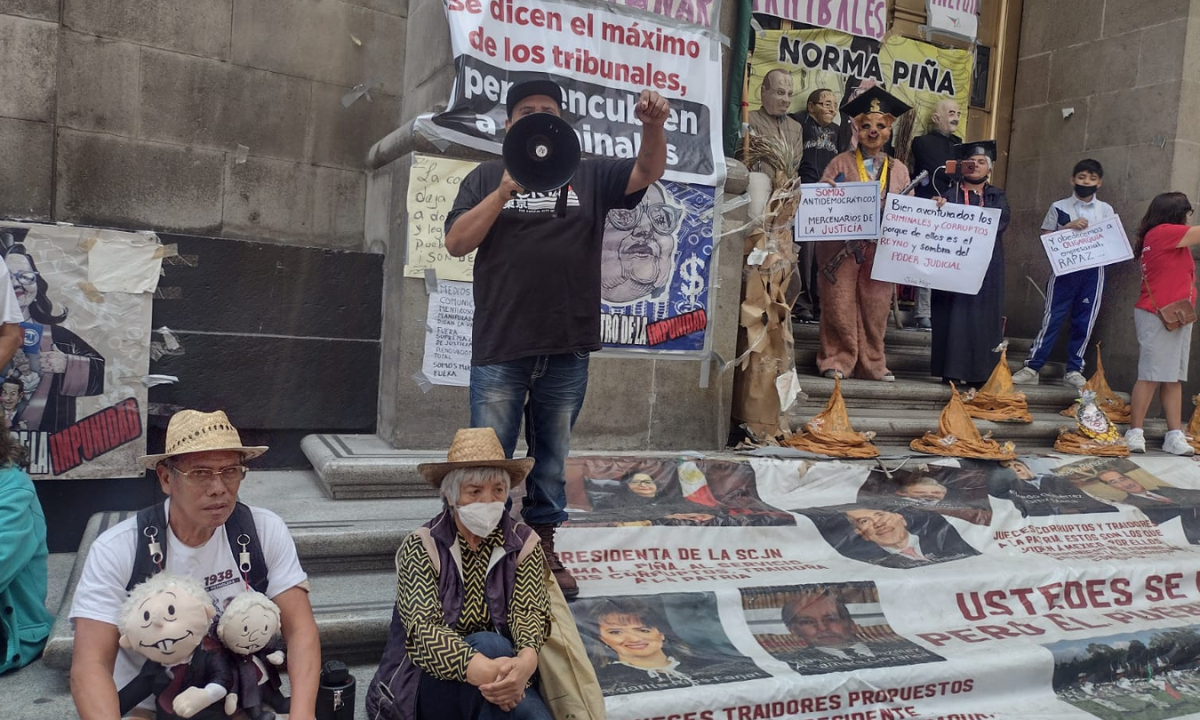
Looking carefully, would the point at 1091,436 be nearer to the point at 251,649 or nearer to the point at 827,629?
the point at 827,629

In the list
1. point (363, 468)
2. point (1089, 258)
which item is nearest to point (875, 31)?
point (1089, 258)

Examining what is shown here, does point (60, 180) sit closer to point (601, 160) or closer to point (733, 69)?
point (601, 160)

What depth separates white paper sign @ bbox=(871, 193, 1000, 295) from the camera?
649 cm

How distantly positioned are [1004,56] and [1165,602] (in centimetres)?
636

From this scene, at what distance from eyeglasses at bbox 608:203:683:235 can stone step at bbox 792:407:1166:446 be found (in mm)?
1509

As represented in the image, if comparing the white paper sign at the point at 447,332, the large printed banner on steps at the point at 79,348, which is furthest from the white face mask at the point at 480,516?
the large printed banner on steps at the point at 79,348

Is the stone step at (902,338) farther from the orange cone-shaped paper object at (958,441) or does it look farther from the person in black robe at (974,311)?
the orange cone-shaped paper object at (958,441)

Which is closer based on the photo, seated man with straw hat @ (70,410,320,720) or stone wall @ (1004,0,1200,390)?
seated man with straw hat @ (70,410,320,720)

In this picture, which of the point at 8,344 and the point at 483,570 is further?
the point at 8,344

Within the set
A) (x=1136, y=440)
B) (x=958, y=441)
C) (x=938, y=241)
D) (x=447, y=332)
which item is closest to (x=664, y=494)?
(x=447, y=332)

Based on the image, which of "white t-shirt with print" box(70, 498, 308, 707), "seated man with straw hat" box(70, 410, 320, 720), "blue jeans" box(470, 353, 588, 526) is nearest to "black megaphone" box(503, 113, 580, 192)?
"blue jeans" box(470, 353, 588, 526)

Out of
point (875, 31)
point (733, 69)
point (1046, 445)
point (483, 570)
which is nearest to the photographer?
point (483, 570)

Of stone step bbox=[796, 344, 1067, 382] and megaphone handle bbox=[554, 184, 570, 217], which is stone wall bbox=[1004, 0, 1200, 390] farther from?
megaphone handle bbox=[554, 184, 570, 217]

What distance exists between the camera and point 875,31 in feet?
28.3
